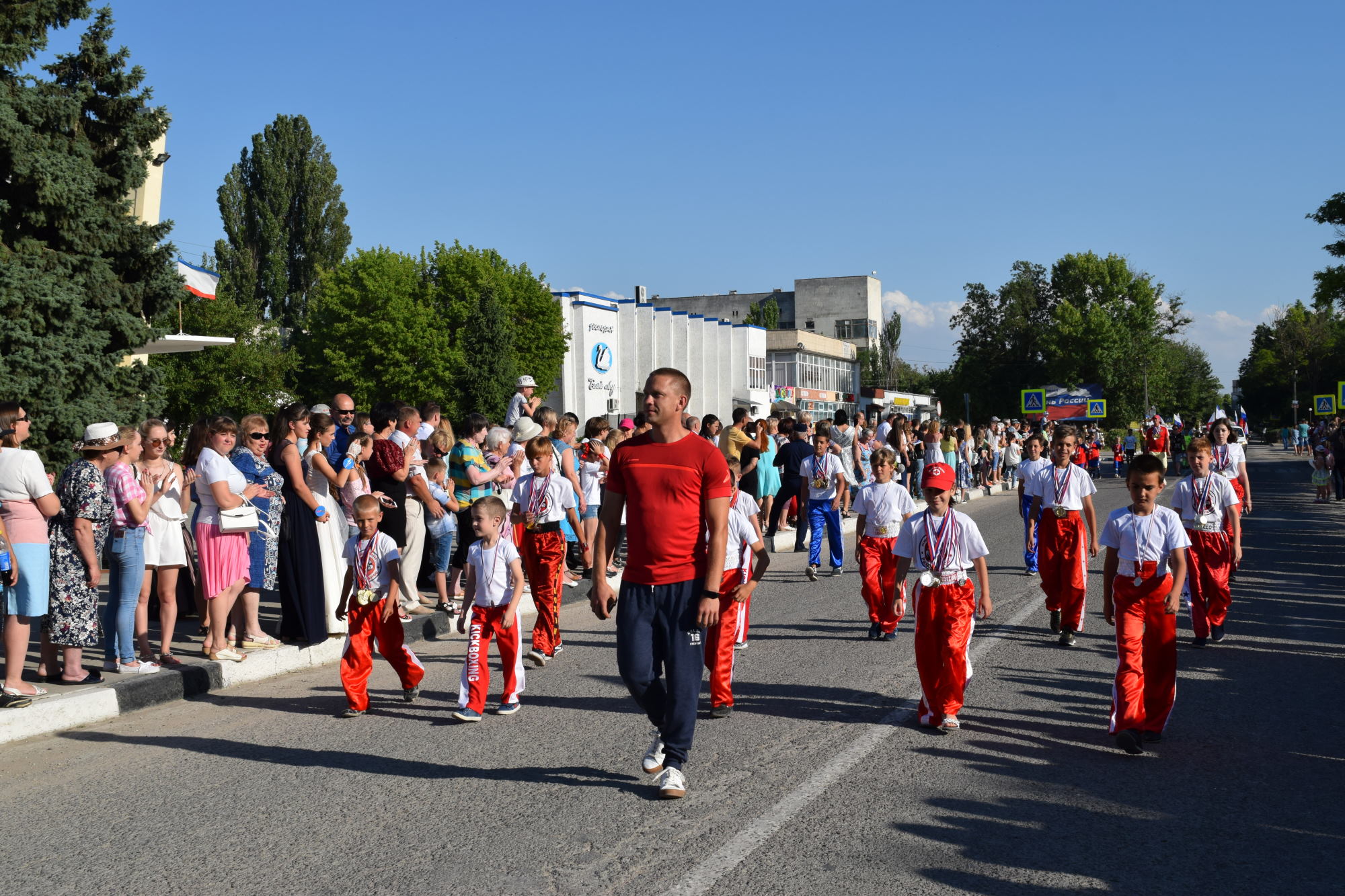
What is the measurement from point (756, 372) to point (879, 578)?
7567cm

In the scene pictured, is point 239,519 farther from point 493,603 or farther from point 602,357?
point 602,357

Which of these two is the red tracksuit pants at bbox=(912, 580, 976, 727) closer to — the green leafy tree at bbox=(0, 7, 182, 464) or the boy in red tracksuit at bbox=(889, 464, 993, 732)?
the boy in red tracksuit at bbox=(889, 464, 993, 732)

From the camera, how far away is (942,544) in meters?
6.67

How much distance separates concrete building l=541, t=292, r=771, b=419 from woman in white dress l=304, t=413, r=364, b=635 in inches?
1769

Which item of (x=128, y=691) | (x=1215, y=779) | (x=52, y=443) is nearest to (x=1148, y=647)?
(x=1215, y=779)

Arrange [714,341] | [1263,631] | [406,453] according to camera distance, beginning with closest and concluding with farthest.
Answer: [1263,631], [406,453], [714,341]

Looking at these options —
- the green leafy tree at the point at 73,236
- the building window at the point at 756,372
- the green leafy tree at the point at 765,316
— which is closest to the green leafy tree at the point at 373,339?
the building window at the point at 756,372

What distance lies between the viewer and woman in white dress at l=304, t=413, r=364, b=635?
29.4 feet

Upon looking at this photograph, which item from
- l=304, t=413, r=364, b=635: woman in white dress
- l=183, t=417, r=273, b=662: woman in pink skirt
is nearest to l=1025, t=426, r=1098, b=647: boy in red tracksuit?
l=304, t=413, r=364, b=635: woman in white dress

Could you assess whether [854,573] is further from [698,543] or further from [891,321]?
[891,321]

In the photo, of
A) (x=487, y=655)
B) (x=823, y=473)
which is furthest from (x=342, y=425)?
(x=823, y=473)

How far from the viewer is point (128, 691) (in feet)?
24.1

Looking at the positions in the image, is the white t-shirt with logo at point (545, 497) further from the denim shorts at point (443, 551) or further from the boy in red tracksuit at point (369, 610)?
the denim shorts at point (443, 551)

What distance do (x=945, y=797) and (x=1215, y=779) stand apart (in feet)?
4.51
